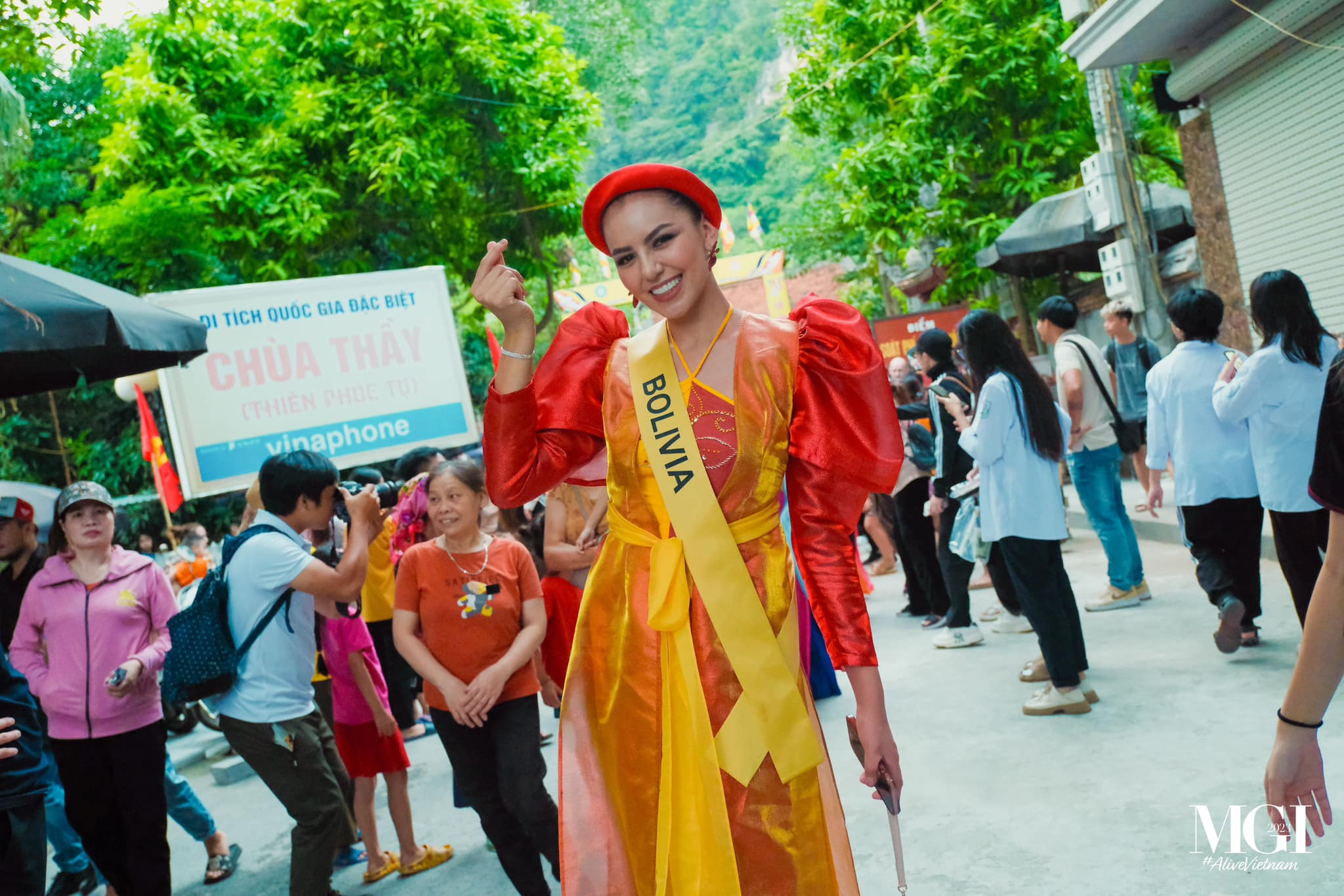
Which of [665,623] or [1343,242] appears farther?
[1343,242]

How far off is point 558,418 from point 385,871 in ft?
10.1

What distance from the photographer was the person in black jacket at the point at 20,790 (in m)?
2.79

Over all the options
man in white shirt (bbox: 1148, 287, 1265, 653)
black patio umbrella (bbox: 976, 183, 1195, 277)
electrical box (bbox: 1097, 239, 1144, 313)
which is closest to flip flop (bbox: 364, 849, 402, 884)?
man in white shirt (bbox: 1148, 287, 1265, 653)

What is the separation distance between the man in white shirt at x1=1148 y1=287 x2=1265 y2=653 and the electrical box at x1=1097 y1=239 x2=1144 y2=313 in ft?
18.7

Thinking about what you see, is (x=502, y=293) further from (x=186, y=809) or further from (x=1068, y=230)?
(x=1068, y=230)

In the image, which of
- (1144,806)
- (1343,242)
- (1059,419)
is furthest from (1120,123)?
(1144,806)

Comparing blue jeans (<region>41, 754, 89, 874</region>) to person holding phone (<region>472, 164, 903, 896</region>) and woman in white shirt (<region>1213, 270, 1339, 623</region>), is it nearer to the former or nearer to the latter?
person holding phone (<region>472, 164, 903, 896</region>)

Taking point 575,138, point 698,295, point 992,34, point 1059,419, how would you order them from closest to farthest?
1. point 698,295
2. point 1059,419
3. point 992,34
4. point 575,138

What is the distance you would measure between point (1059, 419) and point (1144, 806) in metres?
2.08

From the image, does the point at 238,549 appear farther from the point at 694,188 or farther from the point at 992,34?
the point at 992,34

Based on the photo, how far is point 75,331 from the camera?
380cm

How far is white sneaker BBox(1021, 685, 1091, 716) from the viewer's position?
4.82m

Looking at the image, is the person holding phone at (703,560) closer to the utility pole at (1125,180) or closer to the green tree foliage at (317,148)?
the utility pole at (1125,180)

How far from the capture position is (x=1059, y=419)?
17.3 feet
